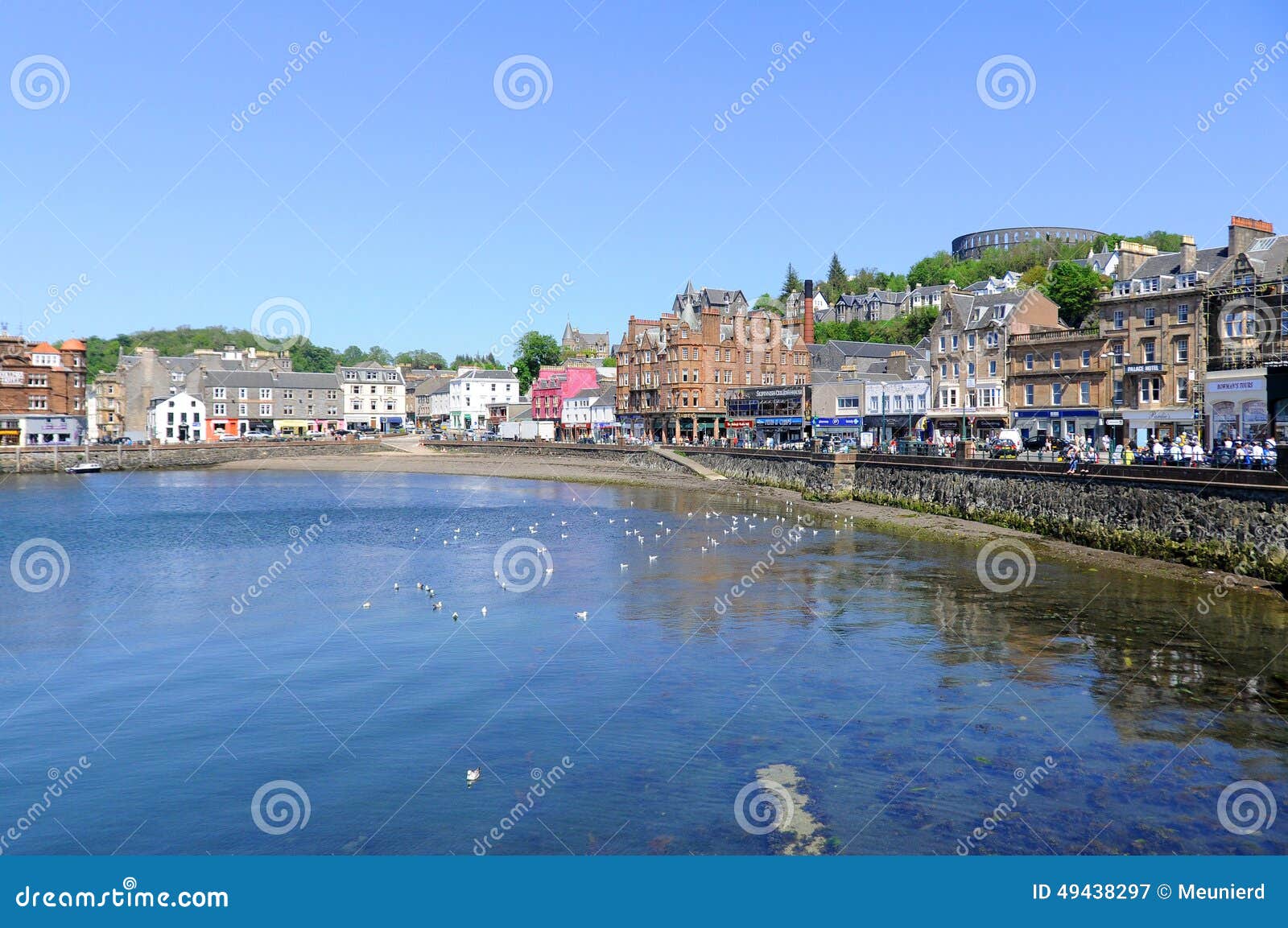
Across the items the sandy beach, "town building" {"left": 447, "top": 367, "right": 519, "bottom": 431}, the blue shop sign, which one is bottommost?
the sandy beach

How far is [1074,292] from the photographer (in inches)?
4134

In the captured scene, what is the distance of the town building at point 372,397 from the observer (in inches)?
5901

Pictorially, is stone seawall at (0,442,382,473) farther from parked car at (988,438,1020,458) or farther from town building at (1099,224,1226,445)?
town building at (1099,224,1226,445)

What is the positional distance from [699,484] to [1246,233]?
4358 centimetres

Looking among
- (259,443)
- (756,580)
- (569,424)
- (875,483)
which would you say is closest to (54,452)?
(259,443)

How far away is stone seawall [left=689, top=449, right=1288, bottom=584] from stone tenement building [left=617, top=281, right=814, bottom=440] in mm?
42642

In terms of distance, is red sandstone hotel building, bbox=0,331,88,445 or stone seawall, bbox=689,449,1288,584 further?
red sandstone hotel building, bbox=0,331,88,445

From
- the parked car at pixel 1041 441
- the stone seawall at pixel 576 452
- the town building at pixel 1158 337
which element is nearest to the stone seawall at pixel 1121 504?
the parked car at pixel 1041 441

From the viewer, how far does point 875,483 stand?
62094mm

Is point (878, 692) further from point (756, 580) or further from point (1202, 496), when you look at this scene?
point (1202, 496)

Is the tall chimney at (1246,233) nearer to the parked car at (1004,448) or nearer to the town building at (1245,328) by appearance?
the town building at (1245,328)

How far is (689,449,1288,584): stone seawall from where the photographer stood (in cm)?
3303

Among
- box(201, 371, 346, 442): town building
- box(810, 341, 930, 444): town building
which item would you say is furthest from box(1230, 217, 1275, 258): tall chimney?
box(201, 371, 346, 442): town building

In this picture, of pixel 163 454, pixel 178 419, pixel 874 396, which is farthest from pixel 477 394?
pixel 874 396
